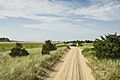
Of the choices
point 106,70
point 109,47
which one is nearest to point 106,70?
point 106,70

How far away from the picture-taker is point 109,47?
30812 millimetres

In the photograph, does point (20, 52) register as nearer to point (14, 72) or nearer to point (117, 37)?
point (117, 37)

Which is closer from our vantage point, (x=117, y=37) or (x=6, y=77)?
(x=6, y=77)

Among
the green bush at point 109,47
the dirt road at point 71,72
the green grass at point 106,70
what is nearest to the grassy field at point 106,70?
the green grass at point 106,70

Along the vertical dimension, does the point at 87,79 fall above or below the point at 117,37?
below

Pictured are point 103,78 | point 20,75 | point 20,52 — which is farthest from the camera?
point 20,52

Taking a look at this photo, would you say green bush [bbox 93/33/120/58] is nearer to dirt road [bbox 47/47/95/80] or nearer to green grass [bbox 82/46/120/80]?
green grass [bbox 82/46/120/80]

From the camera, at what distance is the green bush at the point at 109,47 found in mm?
30559

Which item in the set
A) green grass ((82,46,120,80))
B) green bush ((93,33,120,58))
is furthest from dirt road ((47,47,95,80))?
green bush ((93,33,120,58))

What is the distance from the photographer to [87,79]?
→ 15.8 metres

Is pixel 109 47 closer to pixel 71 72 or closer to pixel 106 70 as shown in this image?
pixel 106 70

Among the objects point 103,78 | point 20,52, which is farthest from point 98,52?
point 103,78

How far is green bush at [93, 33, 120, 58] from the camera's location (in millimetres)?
30559

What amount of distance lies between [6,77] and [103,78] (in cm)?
714
